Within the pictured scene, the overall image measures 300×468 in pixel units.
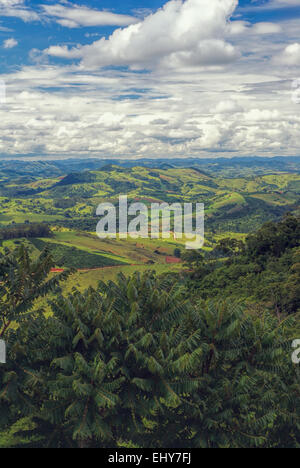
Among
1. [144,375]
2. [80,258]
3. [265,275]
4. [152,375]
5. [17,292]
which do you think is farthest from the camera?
[80,258]

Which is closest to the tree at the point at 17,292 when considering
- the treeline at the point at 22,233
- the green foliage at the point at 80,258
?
the green foliage at the point at 80,258

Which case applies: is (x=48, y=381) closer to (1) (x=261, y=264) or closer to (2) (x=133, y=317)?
(2) (x=133, y=317)

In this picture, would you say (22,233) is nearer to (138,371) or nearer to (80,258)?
(80,258)

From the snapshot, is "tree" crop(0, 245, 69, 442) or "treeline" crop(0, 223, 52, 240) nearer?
"tree" crop(0, 245, 69, 442)

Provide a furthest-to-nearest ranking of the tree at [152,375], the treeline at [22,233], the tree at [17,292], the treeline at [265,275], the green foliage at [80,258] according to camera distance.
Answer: the treeline at [22,233] < the green foliage at [80,258] < the treeline at [265,275] < the tree at [17,292] < the tree at [152,375]

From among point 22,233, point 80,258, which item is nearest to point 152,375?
point 80,258

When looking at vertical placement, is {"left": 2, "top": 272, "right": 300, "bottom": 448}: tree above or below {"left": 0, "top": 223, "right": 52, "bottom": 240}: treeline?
above

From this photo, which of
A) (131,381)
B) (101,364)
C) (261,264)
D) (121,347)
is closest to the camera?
(101,364)

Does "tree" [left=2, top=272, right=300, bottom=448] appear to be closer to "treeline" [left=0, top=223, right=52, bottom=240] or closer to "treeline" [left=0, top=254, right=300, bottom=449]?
"treeline" [left=0, top=254, right=300, bottom=449]

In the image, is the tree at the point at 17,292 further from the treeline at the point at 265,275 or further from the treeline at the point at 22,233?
the treeline at the point at 22,233

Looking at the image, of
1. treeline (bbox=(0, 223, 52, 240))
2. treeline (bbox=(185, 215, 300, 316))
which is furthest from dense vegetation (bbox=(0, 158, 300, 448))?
treeline (bbox=(0, 223, 52, 240))
